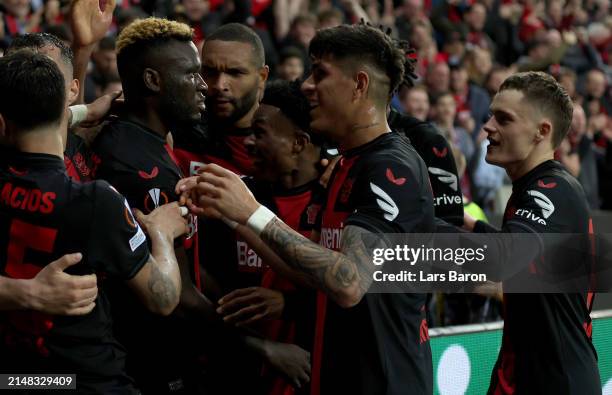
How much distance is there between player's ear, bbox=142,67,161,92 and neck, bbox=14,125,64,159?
3.56ft

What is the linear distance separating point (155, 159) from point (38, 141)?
3.06 feet

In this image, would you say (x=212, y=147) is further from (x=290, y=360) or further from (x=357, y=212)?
(x=357, y=212)

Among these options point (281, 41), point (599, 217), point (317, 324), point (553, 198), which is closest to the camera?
point (317, 324)

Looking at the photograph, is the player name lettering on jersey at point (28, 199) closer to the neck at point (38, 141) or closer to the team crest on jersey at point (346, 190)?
the neck at point (38, 141)

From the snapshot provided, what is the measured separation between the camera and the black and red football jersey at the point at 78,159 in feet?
A: 13.3

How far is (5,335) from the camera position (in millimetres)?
3301

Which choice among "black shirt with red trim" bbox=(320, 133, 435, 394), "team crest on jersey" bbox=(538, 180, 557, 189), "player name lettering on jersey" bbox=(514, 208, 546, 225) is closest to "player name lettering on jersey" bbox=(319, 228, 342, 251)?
"black shirt with red trim" bbox=(320, 133, 435, 394)

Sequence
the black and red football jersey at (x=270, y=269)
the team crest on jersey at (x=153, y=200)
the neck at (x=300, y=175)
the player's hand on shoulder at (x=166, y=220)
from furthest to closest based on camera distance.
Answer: the neck at (x=300, y=175)
the black and red football jersey at (x=270, y=269)
the team crest on jersey at (x=153, y=200)
the player's hand on shoulder at (x=166, y=220)

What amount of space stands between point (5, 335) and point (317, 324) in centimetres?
131

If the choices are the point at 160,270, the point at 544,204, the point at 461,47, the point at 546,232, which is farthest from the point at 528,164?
the point at 461,47

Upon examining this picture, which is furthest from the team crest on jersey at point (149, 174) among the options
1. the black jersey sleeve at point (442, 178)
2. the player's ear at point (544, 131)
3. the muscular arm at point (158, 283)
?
the black jersey sleeve at point (442, 178)

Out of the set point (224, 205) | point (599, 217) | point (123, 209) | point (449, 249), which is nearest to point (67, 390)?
point (123, 209)

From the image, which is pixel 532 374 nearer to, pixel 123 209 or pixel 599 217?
pixel 123 209

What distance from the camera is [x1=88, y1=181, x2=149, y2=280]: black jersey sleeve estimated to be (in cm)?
322
